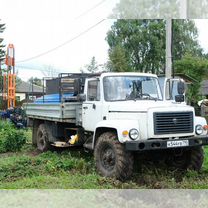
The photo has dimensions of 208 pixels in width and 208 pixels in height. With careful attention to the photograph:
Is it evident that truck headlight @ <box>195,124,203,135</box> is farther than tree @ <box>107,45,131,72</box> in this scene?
No

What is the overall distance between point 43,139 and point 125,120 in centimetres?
346

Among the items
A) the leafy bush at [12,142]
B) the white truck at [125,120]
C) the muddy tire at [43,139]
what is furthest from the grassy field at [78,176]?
the leafy bush at [12,142]

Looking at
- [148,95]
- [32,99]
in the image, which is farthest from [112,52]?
[148,95]

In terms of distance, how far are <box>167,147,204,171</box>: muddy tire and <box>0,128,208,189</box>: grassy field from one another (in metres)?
0.18

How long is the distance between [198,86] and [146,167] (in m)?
18.4

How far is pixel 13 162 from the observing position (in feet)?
21.4

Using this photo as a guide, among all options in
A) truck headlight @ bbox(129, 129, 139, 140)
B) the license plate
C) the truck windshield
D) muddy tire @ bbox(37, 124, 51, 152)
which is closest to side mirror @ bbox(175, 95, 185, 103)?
the truck windshield

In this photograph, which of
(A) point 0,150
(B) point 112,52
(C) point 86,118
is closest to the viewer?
(C) point 86,118

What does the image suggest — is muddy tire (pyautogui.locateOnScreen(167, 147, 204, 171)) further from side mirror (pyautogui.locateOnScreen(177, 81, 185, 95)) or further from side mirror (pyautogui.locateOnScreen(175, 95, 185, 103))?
side mirror (pyautogui.locateOnScreen(177, 81, 185, 95))

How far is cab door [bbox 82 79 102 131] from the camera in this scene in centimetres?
652

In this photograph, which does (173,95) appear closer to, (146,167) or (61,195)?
(146,167)

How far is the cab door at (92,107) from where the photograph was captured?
6516mm

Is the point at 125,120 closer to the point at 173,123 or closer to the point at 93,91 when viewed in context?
the point at 173,123

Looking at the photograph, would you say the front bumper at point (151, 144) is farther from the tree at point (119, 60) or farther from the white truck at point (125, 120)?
the tree at point (119, 60)
